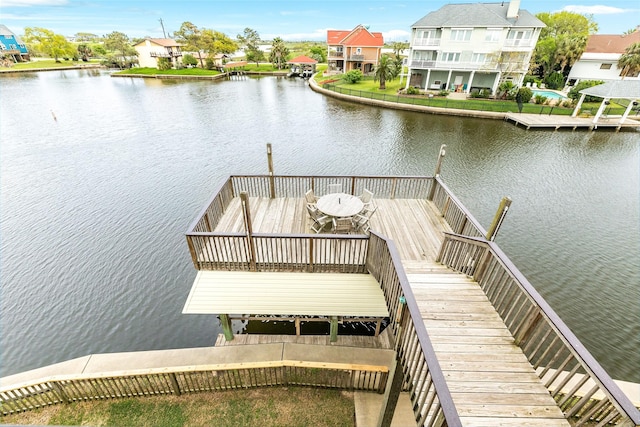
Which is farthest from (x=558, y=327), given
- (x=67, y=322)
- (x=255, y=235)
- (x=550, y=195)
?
(x=550, y=195)

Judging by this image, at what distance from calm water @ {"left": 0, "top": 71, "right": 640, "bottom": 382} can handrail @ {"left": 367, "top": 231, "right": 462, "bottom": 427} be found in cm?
594

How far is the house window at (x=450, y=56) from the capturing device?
32.3m

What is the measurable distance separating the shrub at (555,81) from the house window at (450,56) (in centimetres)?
1579

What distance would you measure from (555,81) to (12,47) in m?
120

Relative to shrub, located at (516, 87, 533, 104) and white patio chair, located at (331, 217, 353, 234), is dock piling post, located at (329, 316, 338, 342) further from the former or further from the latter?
shrub, located at (516, 87, 533, 104)

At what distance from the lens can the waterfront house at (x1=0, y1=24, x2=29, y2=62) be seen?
69831mm

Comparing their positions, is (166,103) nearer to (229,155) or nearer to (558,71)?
(229,155)

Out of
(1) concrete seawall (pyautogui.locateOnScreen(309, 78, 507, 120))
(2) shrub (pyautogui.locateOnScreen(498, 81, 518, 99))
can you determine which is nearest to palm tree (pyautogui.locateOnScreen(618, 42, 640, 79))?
(2) shrub (pyautogui.locateOnScreen(498, 81, 518, 99))

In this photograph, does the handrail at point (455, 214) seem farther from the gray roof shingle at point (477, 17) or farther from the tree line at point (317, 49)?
the gray roof shingle at point (477, 17)

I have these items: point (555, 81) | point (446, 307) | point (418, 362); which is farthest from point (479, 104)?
point (418, 362)

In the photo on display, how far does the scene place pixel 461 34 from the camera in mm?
31359

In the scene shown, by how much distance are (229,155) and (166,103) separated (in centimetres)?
2102

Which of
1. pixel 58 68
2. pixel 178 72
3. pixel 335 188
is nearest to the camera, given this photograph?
pixel 335 188

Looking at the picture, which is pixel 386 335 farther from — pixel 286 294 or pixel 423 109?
pixel 423 109
